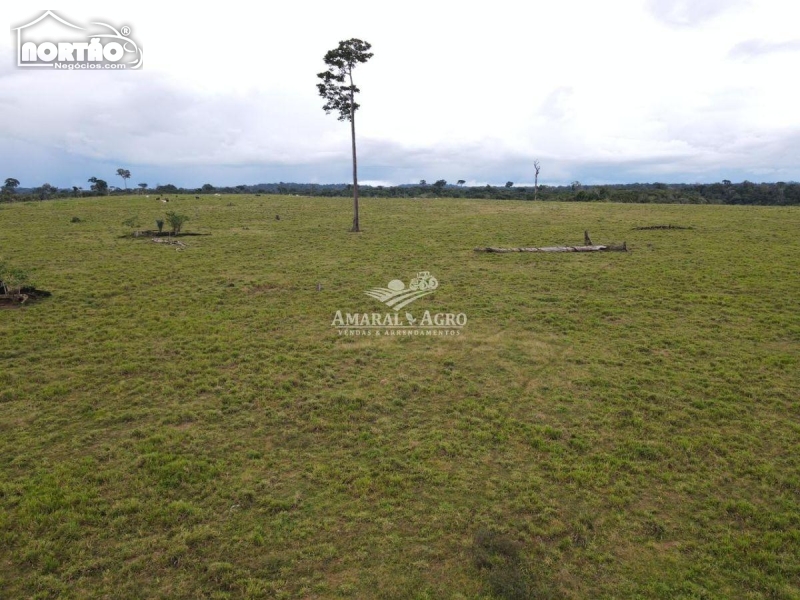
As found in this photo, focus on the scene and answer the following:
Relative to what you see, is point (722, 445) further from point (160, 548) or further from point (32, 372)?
point (32, 372)

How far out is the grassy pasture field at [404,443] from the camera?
18.3 feet

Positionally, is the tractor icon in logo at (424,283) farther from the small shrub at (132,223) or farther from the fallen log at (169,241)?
the small shrub at (132,223)

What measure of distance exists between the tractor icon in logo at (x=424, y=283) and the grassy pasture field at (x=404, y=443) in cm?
80

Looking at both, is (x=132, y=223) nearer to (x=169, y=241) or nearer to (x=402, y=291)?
(x=169, y=241)

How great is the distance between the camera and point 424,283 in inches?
703

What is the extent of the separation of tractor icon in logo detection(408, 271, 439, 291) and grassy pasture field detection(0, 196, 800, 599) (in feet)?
2.63

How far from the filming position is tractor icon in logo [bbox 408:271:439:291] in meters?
17.4

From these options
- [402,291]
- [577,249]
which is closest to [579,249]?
[577,249]

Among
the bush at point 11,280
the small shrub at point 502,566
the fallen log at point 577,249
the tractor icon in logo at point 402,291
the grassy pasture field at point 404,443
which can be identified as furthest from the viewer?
→ the fallen log at point 577,249

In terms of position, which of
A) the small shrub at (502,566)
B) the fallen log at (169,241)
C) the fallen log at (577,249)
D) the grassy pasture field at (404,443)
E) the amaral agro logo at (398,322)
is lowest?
the small shrub at (502,566)

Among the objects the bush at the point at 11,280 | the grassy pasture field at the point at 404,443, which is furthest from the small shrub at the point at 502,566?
the bush at the point at 11,280

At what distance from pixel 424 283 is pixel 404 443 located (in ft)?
34.1

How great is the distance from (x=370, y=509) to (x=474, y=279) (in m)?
13.3

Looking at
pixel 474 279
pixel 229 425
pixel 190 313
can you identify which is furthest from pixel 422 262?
pixel 229 425
